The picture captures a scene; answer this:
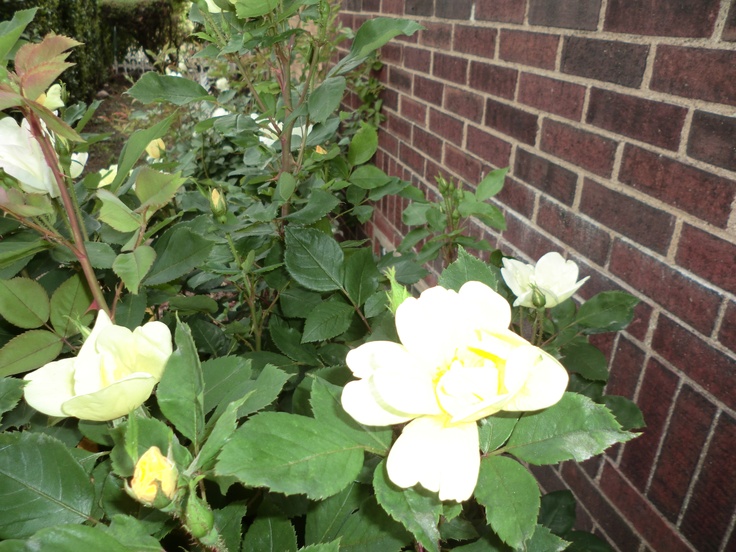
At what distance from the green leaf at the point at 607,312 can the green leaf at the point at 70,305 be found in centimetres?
67

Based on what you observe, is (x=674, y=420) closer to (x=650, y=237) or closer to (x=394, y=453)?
(x=650, y=237)

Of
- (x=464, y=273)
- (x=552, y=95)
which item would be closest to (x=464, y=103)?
(x=552, y=95)

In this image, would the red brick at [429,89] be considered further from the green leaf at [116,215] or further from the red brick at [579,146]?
the green leaf at [116,215]

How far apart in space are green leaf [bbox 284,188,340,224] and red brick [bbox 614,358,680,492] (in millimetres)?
801

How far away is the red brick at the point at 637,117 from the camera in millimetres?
1121

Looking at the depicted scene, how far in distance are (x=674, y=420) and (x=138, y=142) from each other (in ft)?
3.81

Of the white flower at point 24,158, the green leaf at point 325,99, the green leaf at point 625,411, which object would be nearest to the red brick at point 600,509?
the green leaf at point 625,411

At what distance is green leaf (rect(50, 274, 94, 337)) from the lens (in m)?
0.73

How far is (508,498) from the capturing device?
43cm

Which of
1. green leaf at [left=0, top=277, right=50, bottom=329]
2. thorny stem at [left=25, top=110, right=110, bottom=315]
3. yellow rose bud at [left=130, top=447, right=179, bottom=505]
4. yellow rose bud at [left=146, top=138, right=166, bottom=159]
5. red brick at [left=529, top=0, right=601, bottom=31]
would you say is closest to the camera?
yellow rose bud at [left=130, top=447, right=179, bottom=505]

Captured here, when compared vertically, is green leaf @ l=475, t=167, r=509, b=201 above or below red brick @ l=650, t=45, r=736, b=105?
below

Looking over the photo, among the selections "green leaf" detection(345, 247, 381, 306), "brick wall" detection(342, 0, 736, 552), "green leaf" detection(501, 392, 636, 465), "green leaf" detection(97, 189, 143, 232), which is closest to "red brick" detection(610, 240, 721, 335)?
"brick wall" detection(342, 0, 736, 552)

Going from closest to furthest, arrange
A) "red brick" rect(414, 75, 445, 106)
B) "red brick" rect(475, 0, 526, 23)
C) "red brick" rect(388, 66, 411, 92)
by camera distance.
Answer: "red brick" rect(475, 0, 526, 23)
"red brick" rect(414, 75, 445, 106)
"red brick" rect(388, 66, 411, 92)

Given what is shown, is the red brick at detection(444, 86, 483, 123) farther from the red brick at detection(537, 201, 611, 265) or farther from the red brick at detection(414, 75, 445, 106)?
the red brick at detection(537, 201, 611, 265)
